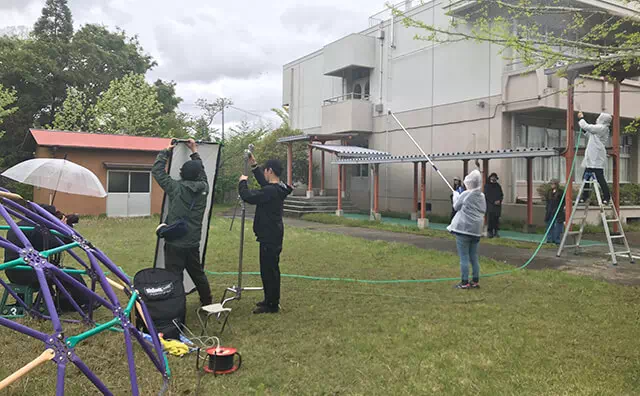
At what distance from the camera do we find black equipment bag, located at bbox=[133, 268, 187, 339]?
4.52 metres

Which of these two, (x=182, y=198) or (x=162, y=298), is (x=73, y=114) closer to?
(x=182, y=198)

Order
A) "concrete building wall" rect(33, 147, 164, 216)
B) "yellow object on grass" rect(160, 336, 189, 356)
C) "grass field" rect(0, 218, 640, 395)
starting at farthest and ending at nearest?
"concrete building wall" rect(33, 147, 164, 216) < "yellow object on grass" rect(160, 336, 189, 356) < "grass field" rect(0, 218, 640, 395)

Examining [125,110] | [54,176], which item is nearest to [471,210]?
[54,176]

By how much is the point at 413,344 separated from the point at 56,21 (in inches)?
1517

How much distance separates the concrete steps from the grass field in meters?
12.8

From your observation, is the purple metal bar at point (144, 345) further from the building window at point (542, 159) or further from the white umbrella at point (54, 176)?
the building window at point (542, 159)

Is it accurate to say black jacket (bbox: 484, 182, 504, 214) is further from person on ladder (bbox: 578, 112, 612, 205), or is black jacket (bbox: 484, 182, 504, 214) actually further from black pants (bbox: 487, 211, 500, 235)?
person on ladder (bbox: 578, 112, 612, 205)

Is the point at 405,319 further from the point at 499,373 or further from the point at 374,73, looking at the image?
the point at 374,73

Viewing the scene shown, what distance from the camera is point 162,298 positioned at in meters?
4.55

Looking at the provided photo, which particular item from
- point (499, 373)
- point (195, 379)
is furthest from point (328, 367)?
point (499, 373)

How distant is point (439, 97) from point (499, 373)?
16522 mm

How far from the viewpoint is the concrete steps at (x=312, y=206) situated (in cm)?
2066

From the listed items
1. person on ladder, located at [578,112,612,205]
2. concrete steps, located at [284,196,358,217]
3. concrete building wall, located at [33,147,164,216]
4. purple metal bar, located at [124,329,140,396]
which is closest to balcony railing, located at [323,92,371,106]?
concrete steps, located at [284,196,358,217]

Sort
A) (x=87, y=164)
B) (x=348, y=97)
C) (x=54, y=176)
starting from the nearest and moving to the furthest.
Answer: (x=54, y=176) < (x=87, y=164) < (x=348, y=97)
